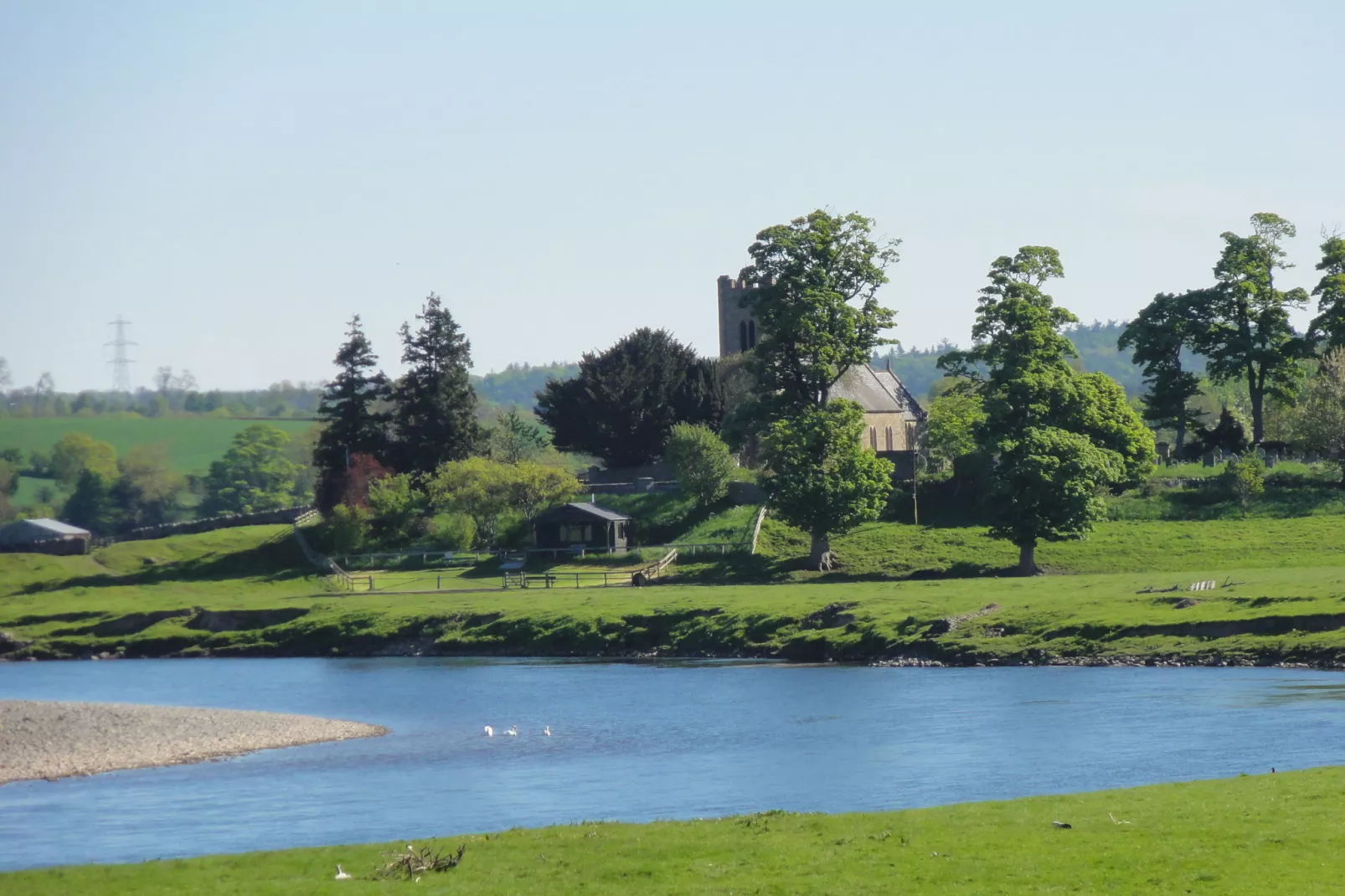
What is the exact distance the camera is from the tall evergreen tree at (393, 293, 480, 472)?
116m

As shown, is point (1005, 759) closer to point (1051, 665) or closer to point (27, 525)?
point (1051, 665)

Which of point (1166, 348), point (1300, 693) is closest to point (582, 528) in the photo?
point (1166, 348)

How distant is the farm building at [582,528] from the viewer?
10044cm

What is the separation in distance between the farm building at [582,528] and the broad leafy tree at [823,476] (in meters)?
14.1

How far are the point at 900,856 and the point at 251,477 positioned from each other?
165 m

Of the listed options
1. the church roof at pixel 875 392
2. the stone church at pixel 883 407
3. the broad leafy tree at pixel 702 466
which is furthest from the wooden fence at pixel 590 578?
the church roof at pixel 875 392

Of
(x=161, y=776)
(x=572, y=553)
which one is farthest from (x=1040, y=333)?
(x=161, y=776)

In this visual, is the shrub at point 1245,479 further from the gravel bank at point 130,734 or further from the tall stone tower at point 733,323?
the gravel bank at point 130,734

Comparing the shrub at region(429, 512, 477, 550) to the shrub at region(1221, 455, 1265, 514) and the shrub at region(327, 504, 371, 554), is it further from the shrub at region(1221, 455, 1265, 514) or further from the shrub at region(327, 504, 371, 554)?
the shrub at region(1221, 455, 1265, 514)

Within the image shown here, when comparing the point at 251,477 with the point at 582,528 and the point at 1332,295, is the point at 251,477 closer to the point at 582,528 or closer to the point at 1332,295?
the point at 582,528

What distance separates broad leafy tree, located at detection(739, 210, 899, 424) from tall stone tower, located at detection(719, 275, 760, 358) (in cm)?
4597

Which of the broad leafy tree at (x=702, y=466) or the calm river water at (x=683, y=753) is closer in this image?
the calm river water at (x=683, y=753)

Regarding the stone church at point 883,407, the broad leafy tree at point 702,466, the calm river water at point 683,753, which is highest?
the stone church at point 883,407

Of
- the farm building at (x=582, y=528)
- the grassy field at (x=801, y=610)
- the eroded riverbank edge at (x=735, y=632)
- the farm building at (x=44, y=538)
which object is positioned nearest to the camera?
the eroded riverbank edge at (x=735, y=632)
